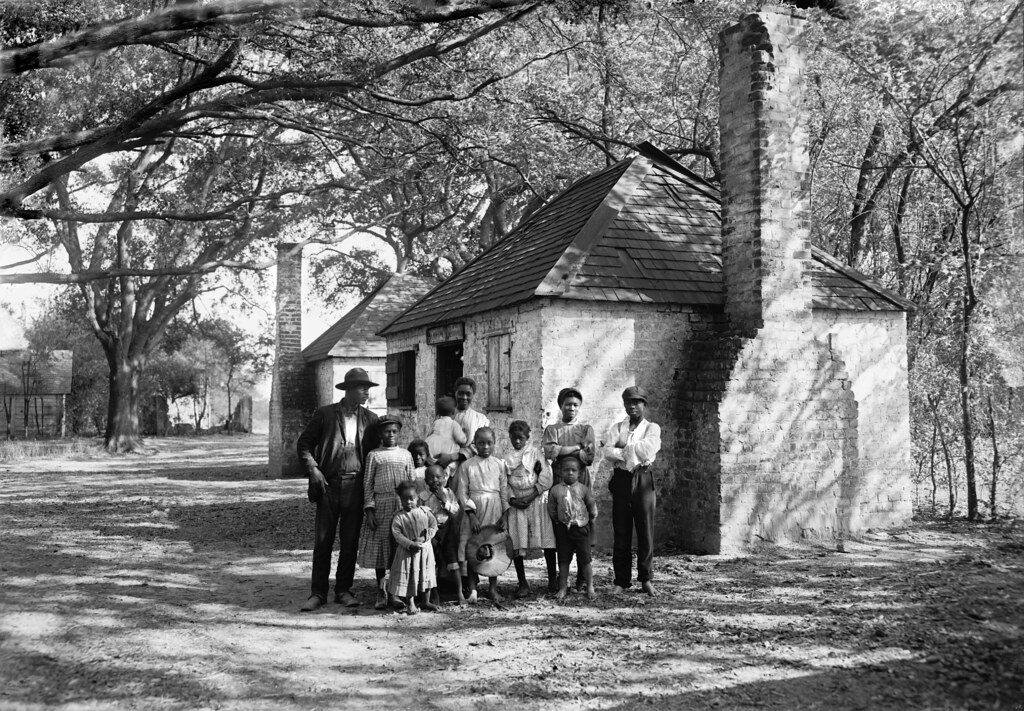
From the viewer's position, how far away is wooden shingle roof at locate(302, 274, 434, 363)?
22.2 meters

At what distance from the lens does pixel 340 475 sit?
7.50 metres

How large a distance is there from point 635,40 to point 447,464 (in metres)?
13.9

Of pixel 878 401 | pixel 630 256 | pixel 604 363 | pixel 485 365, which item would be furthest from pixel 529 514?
pixel 878 401

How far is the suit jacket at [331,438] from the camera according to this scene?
24.6 feet

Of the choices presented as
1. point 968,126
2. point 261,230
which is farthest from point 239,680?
point 261,230

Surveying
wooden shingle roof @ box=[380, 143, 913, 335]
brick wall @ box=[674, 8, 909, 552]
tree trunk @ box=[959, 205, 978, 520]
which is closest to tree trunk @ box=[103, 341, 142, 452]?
wooden shingle roof @ box=[380, 143, 913, 335]

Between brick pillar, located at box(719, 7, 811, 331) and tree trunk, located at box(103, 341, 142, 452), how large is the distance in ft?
90.2

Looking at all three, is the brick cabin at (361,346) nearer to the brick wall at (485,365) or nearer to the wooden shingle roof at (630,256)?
the brick wall at (485,365)

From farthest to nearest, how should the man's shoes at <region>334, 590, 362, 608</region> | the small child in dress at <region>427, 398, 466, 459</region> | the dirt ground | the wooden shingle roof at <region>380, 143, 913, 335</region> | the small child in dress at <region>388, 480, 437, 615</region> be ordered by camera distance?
the wooden shingle roof at <region>380, 143, 913, 335</region> < the small child in dress at <region>427, 398, 466, 459</region> < the man's shoes at <region>334, 590, 362, 608</region> < the small child in dress at <region>388, 480, 437, 615</region> < the dirt ground

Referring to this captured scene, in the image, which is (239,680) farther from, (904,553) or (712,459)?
(904,553)

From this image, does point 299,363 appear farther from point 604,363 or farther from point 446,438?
point 446,438

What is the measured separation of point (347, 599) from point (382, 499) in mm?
1038

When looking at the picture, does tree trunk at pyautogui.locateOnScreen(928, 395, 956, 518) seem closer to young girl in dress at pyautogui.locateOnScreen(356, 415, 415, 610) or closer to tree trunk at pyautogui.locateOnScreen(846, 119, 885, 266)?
tree trunk at pyautogui.locateOnScreen(846, 119, 885, 266)

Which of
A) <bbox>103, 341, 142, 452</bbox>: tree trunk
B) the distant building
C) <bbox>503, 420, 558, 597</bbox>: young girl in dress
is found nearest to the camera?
<bbox>503, 420, 558, 597</bbox>: young girl in dress
